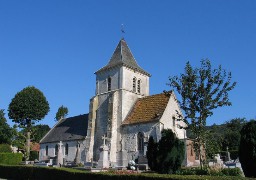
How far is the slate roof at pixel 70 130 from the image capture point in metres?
40.4

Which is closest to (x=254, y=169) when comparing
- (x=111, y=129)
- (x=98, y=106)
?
(x=111, y=129)

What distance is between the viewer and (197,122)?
21953 mm

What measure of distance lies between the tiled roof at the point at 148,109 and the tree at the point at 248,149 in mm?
16951

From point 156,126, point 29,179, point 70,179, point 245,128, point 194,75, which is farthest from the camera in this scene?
point 156,126

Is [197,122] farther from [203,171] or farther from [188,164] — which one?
[188,164]

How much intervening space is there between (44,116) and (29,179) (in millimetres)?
38392

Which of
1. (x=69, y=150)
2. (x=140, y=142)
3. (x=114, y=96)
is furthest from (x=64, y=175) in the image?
(x=69, y=150)

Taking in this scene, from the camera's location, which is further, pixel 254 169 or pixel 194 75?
pixel 194 75

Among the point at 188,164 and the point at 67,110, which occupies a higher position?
the point at 67,110

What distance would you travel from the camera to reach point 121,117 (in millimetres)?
35281

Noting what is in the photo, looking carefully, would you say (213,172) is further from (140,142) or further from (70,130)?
(70,130)

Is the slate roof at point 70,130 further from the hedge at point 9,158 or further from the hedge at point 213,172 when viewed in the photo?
the hedge at point 213,172

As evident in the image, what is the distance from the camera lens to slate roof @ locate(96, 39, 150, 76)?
1505 inches

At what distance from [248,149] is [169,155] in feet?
18.4
